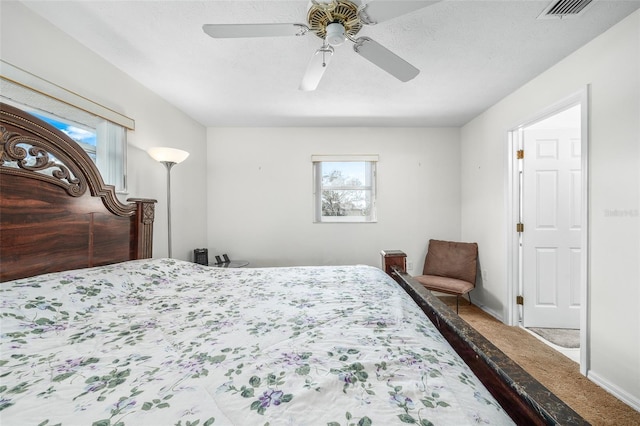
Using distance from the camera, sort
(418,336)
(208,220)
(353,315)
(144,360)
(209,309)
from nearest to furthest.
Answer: (144,360) < (418,336) < (353,315) < (209,309) < (208,220)

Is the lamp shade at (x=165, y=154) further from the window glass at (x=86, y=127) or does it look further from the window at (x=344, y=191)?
the window at (x=344, y=191)

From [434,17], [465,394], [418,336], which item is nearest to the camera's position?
[465,394]

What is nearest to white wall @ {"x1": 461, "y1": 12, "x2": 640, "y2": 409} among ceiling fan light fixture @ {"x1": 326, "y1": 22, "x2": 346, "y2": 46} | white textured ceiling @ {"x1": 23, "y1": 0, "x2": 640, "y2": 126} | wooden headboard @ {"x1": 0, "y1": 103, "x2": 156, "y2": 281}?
white textured ceiling @ {"x1": 23, "y1": 0, "x2": 640, "y2": 126}

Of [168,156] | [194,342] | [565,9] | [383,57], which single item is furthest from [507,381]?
[168,156]

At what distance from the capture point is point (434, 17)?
1518mm

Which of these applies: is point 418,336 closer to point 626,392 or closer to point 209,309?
point 209,309

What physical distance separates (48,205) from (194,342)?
4.16ft

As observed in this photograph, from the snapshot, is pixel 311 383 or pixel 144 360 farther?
pixel 144 360

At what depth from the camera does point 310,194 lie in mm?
3539

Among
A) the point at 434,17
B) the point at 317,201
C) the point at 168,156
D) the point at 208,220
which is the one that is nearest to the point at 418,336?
the point at 434,17

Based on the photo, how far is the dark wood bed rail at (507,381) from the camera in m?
0.60

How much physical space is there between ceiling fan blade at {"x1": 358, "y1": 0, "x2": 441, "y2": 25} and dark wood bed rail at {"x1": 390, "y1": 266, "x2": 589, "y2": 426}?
1326 mm

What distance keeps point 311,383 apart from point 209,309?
0.79 meters

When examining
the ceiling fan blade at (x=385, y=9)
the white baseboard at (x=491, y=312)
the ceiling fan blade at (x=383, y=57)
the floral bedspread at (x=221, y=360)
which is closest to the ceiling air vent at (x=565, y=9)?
the ceiling fan blade at (x=383, y=57)
